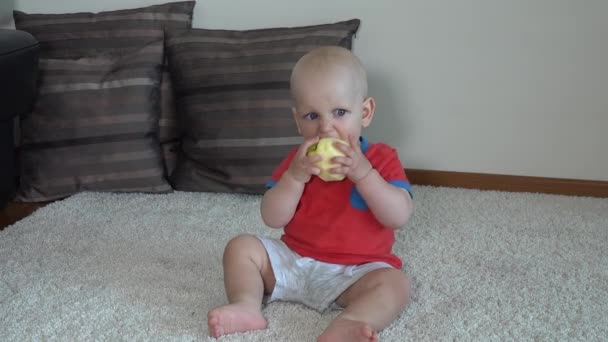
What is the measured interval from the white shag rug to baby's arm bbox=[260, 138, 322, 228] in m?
0.15

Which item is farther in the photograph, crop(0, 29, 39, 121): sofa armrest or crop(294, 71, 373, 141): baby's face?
crop(0, 29, 39, 121): sofa armrest

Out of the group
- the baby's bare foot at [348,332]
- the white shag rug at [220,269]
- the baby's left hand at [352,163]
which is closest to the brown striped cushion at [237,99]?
the white shag rug at [220,269]

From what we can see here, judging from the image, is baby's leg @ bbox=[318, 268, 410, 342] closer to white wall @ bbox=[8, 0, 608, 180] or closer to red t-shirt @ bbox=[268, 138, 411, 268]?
red t-shirt @ bbox=[268, 138, 411, 268]

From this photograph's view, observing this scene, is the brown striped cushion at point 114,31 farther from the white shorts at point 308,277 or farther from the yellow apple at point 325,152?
the yellow apple at point 325,152

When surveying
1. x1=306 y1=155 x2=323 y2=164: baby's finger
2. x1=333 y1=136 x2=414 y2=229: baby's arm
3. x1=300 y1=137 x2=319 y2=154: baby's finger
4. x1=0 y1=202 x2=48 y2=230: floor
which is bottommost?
x1=0 y1=202 x2=48 y2=230: floor

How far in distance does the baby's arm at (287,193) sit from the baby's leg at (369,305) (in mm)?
160

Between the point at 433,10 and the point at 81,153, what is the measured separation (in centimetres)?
103

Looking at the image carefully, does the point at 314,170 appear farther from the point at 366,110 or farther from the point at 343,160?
the point at 366,110

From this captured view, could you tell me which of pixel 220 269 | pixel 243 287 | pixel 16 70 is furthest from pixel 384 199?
pixel 16 70

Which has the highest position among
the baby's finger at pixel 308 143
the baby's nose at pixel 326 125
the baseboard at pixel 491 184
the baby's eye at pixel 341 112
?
the baby's eye at pixel 341 112

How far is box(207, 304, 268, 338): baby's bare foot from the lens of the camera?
92 cm

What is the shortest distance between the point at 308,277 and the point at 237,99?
0.74m

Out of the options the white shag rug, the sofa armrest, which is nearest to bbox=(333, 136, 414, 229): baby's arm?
the white shag rug

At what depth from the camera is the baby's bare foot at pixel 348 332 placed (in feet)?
2.75
